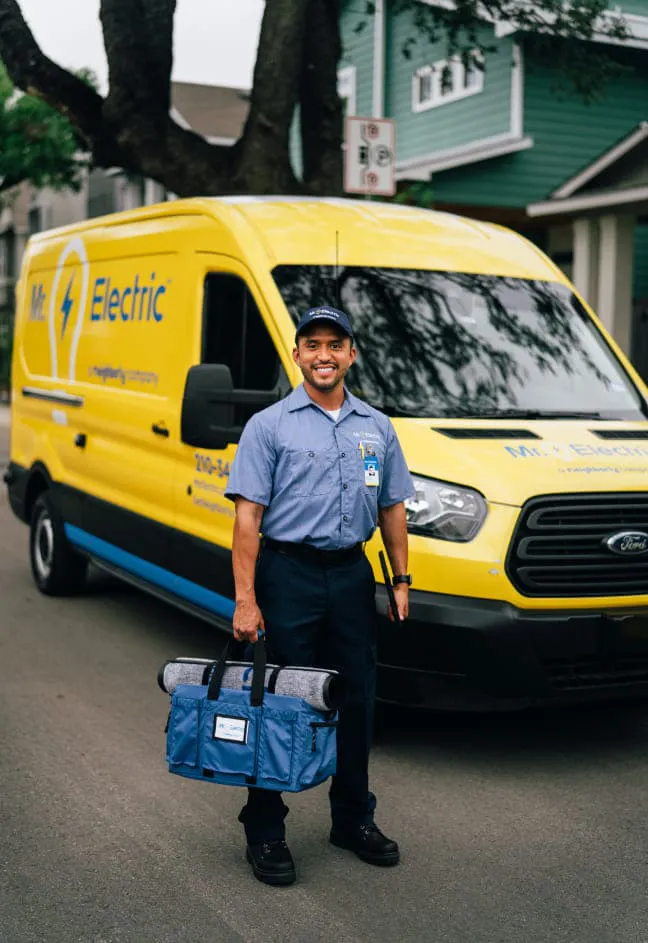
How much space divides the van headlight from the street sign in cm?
547

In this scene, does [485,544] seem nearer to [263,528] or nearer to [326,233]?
[263,528]

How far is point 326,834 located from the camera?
15.7 ft

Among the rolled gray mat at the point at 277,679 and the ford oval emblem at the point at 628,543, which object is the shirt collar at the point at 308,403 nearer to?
the rolled gray mat at the point at 277,679

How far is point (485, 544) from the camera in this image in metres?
5.32

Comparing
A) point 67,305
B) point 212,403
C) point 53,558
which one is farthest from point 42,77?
point 212,403

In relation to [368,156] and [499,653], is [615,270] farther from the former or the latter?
[499,653]

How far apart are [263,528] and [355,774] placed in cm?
88

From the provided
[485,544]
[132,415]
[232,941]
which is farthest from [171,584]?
[232,941]

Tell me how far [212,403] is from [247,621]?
6.19ft

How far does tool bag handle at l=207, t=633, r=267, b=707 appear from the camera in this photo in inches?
164

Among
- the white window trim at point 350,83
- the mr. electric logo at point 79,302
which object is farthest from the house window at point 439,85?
the mr. electric logo at point 79,302

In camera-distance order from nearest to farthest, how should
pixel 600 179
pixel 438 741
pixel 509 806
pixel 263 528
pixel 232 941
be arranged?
pixel 232 941 < pixel 263 528 < pixel 509 806 < pixel 438 741 < pixel 600 179

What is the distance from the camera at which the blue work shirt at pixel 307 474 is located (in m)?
4.38

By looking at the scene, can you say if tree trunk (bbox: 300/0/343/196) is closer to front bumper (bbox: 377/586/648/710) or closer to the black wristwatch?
front bumper (bbox: 377/586/648/710)
